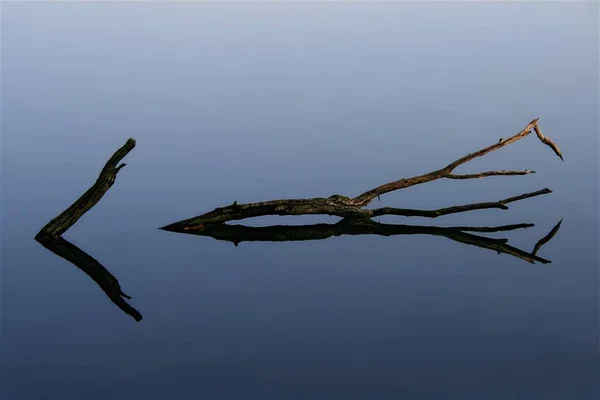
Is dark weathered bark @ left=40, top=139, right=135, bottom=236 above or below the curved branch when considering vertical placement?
below

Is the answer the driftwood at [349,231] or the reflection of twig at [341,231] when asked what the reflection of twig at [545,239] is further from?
the reflection of twig at [341,231]

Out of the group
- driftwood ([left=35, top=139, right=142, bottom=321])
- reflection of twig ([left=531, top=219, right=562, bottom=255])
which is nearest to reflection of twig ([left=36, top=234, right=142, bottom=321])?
driftwood ([left=35, top=139, right=142, bottom=321])

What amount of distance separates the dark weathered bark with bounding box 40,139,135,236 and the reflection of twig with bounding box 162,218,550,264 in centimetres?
117

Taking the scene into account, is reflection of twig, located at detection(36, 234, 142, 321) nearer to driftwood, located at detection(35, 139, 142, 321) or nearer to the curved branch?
driftwood, located at detection(35, 139, 142, 321)

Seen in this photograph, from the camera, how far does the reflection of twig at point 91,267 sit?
13.0 meters

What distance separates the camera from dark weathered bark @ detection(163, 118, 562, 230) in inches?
591

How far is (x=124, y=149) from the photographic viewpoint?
14.4 metres

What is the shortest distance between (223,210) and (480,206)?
3.66m

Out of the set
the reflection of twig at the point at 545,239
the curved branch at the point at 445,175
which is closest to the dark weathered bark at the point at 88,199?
the curved branch at the point at 445,175

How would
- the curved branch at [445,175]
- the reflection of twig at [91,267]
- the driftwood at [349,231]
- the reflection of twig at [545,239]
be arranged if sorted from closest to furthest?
the reflection of twig at [91,267] < the reflection of twig at [545,239] < the driftwood at [349,231] < the curved branch at [445,175]

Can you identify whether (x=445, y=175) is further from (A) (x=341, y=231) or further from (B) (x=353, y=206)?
(A) (x=341, y=231)

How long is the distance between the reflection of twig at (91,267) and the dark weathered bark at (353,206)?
1.45 meters

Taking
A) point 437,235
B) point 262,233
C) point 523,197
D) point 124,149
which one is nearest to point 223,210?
point 262,233

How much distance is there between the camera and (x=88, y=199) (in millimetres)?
14633
